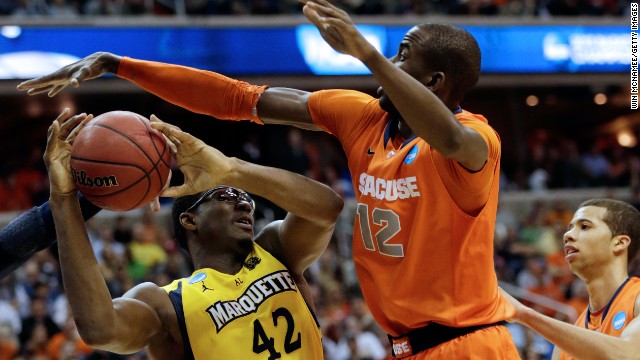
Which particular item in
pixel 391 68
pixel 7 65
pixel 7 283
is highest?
pixel 391 68

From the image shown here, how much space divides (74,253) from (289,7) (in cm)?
1444

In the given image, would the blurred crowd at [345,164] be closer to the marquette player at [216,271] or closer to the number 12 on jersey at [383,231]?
the marquette player at [216,271]

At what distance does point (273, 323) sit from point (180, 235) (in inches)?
32.8

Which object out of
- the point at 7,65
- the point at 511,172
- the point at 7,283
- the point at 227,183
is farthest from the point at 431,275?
the point at 511,172

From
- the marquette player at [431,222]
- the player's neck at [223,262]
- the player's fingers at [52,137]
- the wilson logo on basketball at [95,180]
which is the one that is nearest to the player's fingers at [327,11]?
the marquette player at [431,222]

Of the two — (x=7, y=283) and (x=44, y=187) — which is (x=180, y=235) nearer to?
(x=7, y=283)

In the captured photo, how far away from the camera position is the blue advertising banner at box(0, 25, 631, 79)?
51.5ft

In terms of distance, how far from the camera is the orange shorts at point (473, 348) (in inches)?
154

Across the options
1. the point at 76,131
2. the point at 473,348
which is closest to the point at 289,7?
the point at 76,131

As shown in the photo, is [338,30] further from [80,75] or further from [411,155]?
[80,75]

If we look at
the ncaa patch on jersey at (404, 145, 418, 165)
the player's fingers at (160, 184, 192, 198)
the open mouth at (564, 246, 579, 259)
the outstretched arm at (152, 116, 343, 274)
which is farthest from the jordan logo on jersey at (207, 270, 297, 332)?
the open mouth at (564, 246, 579, 259)

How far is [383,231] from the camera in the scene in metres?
3.98

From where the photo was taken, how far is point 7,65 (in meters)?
15.7

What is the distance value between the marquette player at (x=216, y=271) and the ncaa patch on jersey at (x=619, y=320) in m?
1.57
